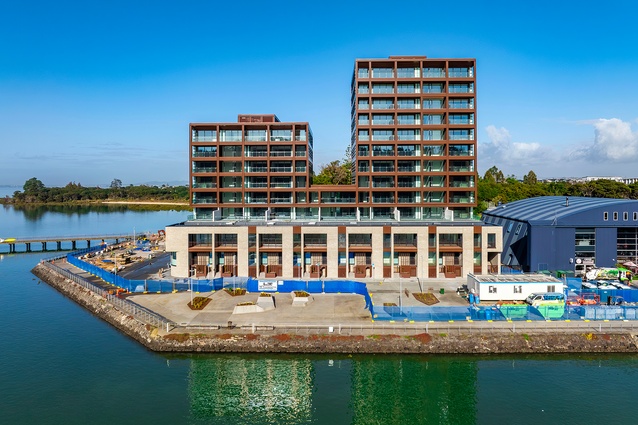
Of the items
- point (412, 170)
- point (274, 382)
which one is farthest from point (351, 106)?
point (274, 382)

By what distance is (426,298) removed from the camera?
54.7 m

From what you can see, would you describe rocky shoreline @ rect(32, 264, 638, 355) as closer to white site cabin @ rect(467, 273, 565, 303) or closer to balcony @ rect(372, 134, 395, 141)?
white site cabin @ rect(467, 273, 565, 303)

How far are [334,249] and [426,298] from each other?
17.0 m

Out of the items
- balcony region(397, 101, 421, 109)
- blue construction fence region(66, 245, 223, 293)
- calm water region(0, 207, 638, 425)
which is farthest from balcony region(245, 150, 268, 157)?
calm water region(0, 207, 638, 425)

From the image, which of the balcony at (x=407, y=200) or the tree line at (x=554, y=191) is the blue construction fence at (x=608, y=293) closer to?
the balcony at (x=407, y=200)

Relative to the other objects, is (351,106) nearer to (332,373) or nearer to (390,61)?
(390,61)

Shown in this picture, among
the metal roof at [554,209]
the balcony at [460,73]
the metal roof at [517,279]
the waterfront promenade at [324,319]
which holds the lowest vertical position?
the waterfront promenade at [324,319]

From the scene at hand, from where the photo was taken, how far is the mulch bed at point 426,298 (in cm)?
5336

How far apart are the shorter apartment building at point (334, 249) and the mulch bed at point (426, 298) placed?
32.6 ft

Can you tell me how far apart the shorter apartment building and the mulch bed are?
391 inches

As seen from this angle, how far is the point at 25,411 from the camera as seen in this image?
34500mm

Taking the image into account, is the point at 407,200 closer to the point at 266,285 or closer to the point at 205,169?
the point at 266,285

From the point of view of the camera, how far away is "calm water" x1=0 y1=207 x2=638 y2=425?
3384 centimetres

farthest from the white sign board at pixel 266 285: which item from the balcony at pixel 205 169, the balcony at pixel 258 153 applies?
the balcony at pixel 258 153
